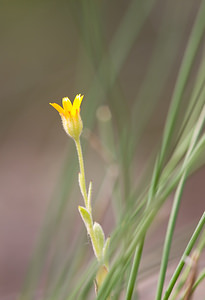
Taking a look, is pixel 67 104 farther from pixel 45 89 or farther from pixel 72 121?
pixel 45 89

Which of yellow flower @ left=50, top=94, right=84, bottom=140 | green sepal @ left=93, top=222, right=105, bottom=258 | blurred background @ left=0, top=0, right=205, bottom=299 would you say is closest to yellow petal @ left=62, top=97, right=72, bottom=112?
yellow flower @ left=50, top=94, right=84, bottom=140

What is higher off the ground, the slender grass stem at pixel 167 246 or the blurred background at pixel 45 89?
the blurred background at pixel 45 89

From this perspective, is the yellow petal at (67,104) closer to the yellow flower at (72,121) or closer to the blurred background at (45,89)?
the yellow flower at (72,121)

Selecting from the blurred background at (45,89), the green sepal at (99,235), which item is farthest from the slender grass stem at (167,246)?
the blurred background at (45,89)

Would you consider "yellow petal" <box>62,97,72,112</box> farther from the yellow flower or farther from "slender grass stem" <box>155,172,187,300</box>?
"slender grass stem" <box>155,172,187,300</box>

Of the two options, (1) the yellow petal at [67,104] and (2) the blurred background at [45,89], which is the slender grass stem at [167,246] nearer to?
(1) the yellow petal at [67,104]

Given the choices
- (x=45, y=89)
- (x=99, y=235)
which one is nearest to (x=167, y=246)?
(x=99, y=235)

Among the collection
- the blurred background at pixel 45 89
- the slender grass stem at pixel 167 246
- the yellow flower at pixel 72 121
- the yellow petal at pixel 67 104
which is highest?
the blurred background at pixel 45 89

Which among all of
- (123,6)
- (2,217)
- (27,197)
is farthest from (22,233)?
(123,6)

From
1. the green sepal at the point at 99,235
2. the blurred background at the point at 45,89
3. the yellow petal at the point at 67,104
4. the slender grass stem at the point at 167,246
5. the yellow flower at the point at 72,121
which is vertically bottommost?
the slender grass stem at the point at 167,246

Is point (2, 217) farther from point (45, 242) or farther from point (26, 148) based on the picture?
point (45, 242)

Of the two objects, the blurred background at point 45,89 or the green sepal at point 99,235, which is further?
the blurred background at point 45,89
